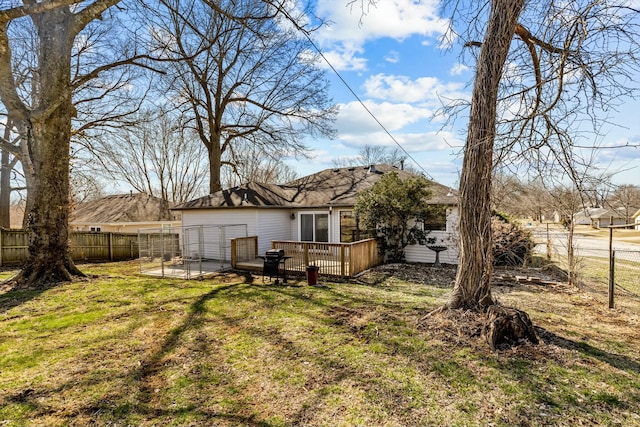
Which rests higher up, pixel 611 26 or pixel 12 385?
pixel 611 26

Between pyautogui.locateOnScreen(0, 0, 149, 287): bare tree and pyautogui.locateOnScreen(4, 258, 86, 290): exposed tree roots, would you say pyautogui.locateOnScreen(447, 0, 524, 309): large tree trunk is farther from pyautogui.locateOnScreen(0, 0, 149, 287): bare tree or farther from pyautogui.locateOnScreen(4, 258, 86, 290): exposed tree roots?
pyautogui.locateOnScreen(4, 258, 86, 290): exposed tree roots

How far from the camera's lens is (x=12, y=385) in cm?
373

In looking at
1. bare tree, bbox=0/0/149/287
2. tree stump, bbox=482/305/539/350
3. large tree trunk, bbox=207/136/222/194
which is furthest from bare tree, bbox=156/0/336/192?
tree stump, bbox=482/305/539/350

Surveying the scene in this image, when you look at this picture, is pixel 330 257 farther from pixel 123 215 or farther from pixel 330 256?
pixel 123 215

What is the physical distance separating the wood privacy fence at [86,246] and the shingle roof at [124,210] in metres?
5.06

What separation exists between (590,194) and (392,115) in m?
8.47

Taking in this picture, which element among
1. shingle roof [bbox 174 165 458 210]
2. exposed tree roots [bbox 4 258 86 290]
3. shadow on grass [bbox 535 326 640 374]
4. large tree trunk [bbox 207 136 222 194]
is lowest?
shadow on grass [bbox 535 326 640 374]

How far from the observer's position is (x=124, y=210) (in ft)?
70.8

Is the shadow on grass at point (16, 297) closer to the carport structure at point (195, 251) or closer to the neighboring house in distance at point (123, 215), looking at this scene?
the carport structure at point (195, 251)

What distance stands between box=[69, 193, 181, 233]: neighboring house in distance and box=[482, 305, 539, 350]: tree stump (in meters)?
20.4

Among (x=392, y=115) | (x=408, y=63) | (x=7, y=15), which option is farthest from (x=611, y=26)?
(x=7, y=15)

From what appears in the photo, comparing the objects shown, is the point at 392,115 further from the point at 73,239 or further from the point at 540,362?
the point at 73,239

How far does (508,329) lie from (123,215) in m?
22.7

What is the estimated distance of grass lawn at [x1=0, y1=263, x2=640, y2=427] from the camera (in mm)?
3150
